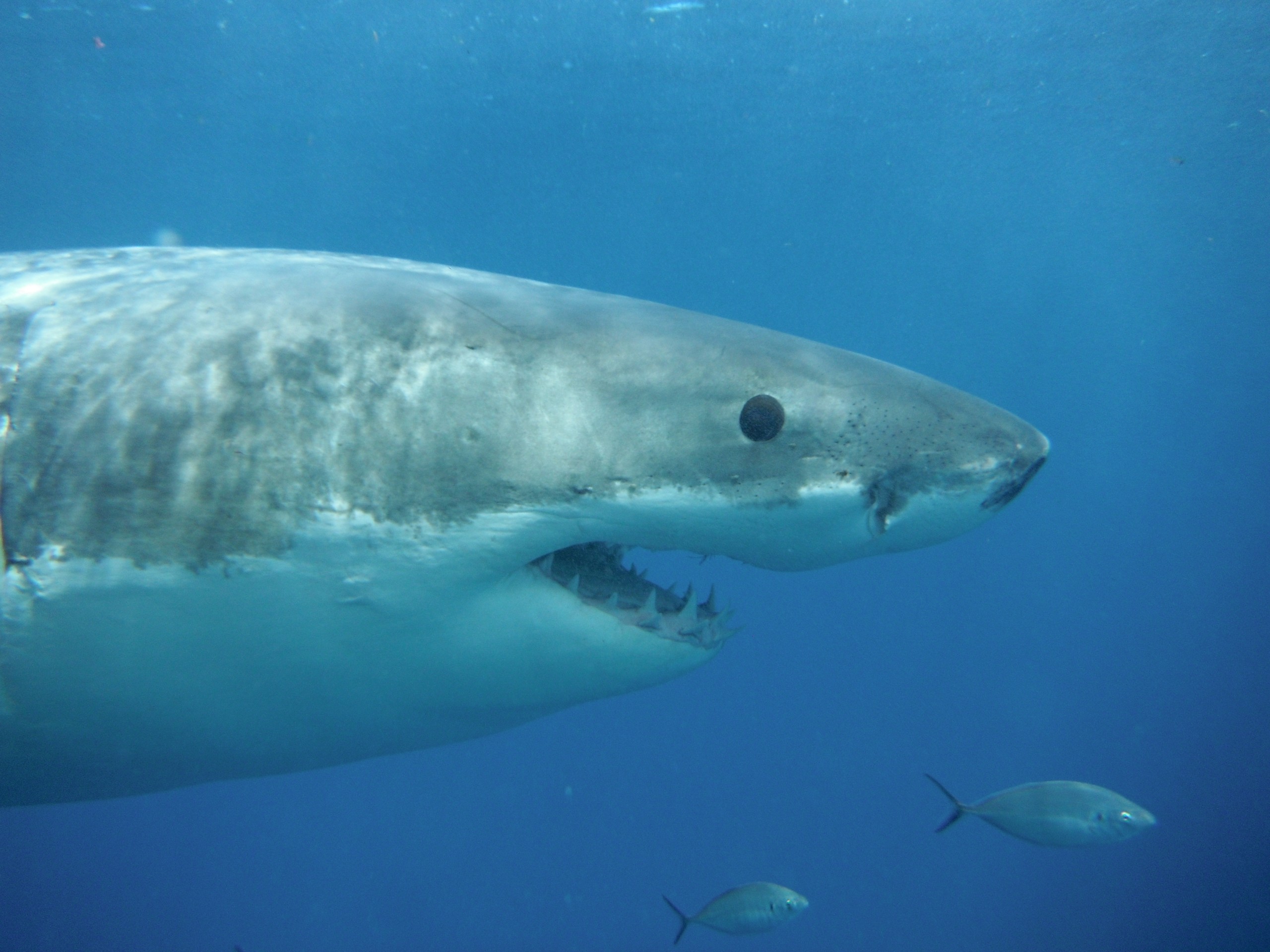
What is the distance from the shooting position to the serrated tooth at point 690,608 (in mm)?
2160

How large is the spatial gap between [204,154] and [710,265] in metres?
21.4

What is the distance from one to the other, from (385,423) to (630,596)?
879mm

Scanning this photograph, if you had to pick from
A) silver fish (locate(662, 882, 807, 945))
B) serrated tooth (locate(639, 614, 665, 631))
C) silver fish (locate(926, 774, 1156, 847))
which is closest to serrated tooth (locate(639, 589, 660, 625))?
serrated tooth (locate(639, 614, 665, 631))

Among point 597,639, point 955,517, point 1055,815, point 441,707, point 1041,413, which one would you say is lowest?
point 1055,815

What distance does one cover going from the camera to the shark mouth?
6.88ft

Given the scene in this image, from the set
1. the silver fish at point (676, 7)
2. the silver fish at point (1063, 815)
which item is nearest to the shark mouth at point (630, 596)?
the silver fish at point (1063, 815)

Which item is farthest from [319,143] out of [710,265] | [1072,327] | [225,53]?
[1072,327]

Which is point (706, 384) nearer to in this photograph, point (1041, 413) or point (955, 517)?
point (955, 517)

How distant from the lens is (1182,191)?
23844 millimetres

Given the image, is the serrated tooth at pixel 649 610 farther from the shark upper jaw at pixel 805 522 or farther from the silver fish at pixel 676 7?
the silver fish at pixel 676 7

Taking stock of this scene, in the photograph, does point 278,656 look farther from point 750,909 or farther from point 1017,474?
point 750,909

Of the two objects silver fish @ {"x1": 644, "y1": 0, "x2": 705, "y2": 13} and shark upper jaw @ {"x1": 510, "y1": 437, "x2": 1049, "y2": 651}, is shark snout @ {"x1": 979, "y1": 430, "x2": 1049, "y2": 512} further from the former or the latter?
silver fish @ {"x1": 644, "y1": 0, "x2": 705, "y2": 13}

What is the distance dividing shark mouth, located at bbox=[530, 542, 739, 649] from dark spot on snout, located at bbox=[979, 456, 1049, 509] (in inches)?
31.6

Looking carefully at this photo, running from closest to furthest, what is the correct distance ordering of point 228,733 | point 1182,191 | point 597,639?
point 597,639
point 228,733
point 1182,191
